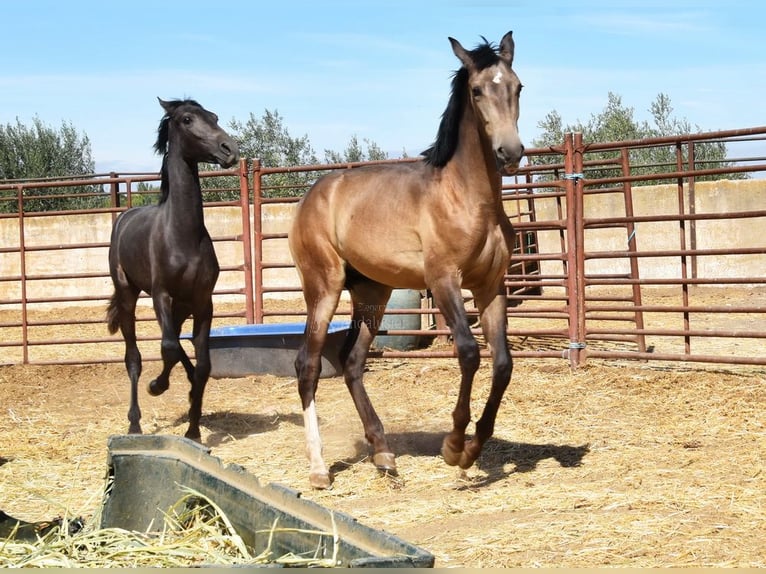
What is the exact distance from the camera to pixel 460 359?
4.71m

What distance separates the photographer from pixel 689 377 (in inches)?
290

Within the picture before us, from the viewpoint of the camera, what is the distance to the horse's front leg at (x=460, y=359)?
467cm

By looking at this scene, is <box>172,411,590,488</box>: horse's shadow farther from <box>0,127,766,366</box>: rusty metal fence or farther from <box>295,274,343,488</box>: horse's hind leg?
<box>0,127,766,366</box>: rusty metal fence

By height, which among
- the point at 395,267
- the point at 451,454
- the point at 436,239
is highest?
the point at 436,239

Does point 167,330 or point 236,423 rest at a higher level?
point 167,330

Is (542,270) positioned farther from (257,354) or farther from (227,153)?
(227,153)

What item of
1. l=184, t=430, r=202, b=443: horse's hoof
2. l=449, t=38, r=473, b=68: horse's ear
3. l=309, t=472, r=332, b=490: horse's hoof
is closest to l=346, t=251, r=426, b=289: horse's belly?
l=449, t=38, r=473, b=68: horse's ear

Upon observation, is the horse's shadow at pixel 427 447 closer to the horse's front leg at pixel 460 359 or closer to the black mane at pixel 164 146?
the horse's front leg at pixel 460 359

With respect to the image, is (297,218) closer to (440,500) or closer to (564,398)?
(440,500)

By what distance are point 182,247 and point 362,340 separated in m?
1.54

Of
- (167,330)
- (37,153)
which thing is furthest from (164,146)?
(37,153)

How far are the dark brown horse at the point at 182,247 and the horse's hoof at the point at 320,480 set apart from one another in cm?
157

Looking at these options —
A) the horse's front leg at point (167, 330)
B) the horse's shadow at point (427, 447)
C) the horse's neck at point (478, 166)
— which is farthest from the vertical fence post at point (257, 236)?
the horse's neck at point (478, 166)

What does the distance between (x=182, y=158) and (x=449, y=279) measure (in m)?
2.51
